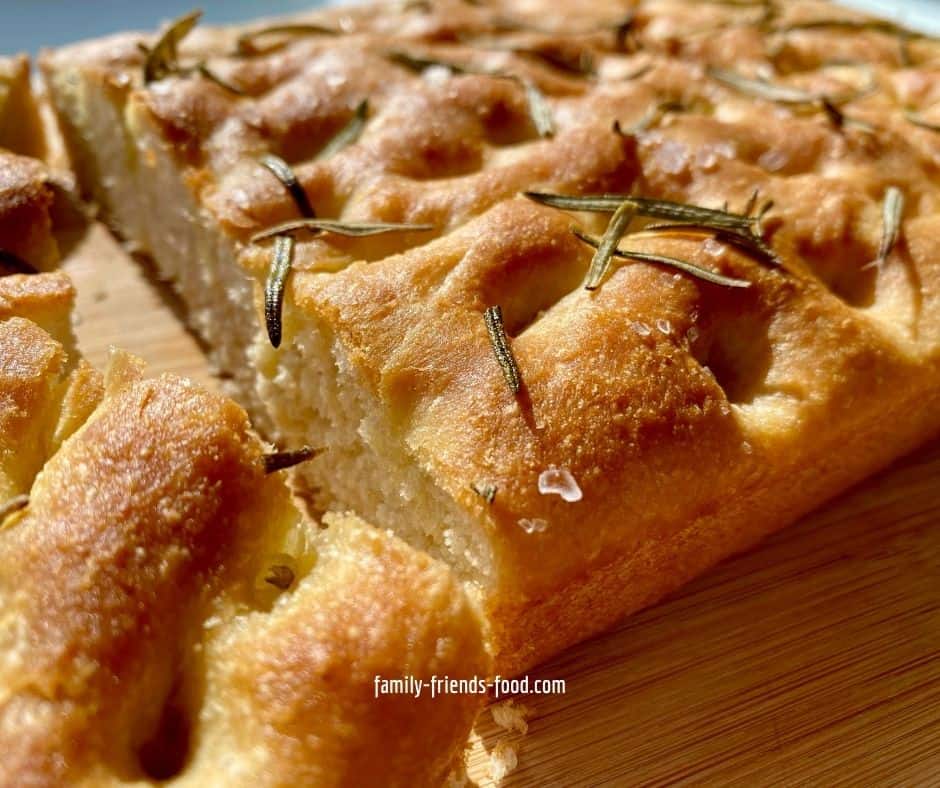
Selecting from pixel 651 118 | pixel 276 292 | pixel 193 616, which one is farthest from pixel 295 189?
Result: pixel 193 616

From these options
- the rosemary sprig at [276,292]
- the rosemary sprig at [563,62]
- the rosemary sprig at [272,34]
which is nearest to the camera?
the rosemary sprig at [276,292]

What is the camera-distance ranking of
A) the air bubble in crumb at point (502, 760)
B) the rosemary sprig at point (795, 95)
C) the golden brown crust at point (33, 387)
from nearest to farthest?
1. the golden brown crust at point (33, 387)
2. the air bubble in crumb at point (502, 760)
3. the rosemary sprig at point (795, 95)

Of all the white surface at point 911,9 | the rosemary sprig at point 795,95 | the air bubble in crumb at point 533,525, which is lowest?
the white surface at point 911,9

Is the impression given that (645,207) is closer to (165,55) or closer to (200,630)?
(200,630)

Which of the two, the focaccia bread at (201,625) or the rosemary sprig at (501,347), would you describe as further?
the rosemary sprig at (501,347)

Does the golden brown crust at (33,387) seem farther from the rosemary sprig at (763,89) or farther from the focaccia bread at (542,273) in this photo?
the rosemary sprig at (763,89)

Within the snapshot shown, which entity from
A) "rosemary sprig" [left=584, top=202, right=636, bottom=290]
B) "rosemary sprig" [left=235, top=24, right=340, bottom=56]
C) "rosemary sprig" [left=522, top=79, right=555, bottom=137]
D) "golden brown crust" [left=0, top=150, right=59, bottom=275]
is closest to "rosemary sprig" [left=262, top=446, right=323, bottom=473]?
"rosemary sprig" [left=584, top=202, right=636, bottom=290]

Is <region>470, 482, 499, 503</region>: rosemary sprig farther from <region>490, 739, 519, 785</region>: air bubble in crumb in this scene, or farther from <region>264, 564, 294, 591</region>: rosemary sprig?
<region>490, 739, 519, 785</region>: air bubble in crumb

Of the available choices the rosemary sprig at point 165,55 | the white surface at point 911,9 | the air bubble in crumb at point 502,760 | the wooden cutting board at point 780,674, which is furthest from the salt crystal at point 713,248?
the white surface at point 911,9
